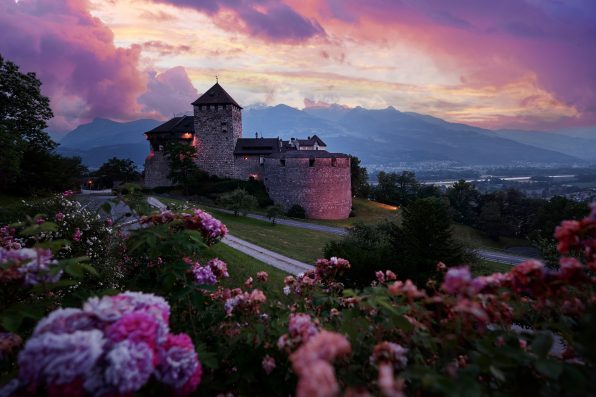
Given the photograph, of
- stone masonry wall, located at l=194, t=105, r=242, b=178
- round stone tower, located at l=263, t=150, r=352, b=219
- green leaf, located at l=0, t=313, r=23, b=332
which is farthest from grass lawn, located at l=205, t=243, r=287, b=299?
stone masonry wall, located at l=194, t=105, r=242, b=178

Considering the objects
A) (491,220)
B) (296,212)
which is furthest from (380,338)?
(491,220)

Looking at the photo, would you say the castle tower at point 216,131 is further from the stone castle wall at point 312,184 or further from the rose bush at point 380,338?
the rose bush at point 380,338

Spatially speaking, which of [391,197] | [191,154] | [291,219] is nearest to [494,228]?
[391,197]

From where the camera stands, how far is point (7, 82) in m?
22.7

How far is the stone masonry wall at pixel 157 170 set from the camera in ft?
161

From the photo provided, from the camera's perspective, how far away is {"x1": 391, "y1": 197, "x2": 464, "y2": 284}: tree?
44.1 feet

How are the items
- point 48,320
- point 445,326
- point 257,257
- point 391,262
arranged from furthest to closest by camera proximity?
point 257,257
point 391,262
point 445,326
point 48,320

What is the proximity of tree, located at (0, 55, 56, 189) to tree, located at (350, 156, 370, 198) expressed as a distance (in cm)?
4287

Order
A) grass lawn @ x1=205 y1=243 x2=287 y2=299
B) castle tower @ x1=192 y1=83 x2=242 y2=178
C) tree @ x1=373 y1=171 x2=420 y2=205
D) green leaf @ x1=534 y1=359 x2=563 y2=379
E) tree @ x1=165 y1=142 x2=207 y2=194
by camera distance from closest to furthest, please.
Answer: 1. green leaf @ x1=534 y1=359 x2=563 y2=379
2. grass lawn @ x1=205 y1=243 x2=287 y2=299
3. tree @ x1=165 y1=142 x2=207 y2=194
4. castle tower @ x1=192 y1=83 x2=242 y2=178
5. tree @ x1=373 y1=171 x2=420 y2=205

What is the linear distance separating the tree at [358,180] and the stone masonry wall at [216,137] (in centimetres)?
2113

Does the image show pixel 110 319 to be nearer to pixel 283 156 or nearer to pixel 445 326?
pixel 445 326

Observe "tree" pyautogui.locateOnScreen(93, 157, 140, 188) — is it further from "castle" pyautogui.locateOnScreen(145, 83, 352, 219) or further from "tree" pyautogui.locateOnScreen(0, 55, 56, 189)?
"tree" pyautogui.locateOnScreen(0, 55, 56, 189)

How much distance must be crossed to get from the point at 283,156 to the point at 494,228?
39745mm

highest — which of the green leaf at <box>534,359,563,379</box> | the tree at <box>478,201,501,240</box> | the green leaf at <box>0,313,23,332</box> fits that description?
the green leaf at <box>534,359,563,379</box>
